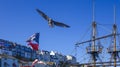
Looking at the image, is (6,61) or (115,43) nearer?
(115,43)

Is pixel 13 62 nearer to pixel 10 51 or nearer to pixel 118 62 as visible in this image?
pixel 10 51

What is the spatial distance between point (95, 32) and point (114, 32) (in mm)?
6699

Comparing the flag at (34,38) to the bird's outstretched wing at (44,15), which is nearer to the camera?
the bird's outstretched wing at (44,15)

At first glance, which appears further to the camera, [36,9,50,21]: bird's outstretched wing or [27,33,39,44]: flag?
[27,33,39,44]: flag

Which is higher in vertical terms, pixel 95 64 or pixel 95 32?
pixel 95 32

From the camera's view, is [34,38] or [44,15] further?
[34,38]

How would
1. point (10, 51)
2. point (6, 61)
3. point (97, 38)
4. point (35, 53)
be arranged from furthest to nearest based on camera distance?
point (35, 53) → point (10, 51) → point (6, 61) → point (97, 38)

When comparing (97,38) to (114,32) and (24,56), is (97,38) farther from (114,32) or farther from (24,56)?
(24,56)

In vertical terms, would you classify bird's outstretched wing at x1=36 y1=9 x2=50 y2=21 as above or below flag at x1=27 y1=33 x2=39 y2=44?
above

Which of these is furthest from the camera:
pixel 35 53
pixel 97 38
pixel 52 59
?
pixel 52 59

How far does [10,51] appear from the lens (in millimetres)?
135750

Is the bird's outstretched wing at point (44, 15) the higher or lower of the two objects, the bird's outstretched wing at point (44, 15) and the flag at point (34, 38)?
the higher

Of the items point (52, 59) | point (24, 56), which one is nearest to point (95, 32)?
point (24, 56)

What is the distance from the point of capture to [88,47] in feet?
219
